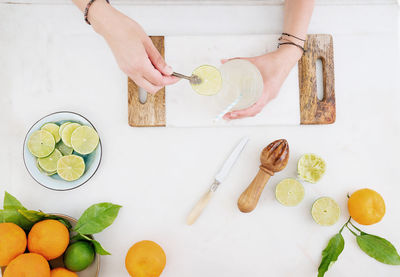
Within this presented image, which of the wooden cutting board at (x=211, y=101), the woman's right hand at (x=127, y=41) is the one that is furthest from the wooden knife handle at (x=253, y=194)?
the woman's right hand at (x=127, y=41)

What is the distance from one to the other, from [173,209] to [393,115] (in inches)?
27.2

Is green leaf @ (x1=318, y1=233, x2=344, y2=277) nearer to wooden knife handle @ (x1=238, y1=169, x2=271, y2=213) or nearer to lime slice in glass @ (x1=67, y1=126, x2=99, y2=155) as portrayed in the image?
wooden knife handle @ (x1=238, y1=169, x2=271, y2=213)

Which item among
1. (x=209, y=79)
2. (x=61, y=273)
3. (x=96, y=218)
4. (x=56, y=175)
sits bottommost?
(x=61, y=273)

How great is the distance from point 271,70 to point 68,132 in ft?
1.84

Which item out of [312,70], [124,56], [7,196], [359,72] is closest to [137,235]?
[7,196]

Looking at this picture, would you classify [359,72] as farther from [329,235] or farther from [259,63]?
[329,235]

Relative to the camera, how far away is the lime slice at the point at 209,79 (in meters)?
0.75

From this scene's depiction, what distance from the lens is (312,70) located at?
911mm

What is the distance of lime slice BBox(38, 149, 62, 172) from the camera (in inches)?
32.9

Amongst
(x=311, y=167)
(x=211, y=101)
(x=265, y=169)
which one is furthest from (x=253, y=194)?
(x=211, y=101)

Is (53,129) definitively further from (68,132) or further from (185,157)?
(185,157)

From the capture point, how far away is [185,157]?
3.01 feet

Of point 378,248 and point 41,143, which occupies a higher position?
point 41,143

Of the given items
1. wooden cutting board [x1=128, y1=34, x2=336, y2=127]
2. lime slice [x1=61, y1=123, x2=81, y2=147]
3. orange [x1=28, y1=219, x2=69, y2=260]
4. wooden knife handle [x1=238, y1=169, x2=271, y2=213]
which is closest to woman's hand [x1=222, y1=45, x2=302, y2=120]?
wooden cutting board [x1=128, y1=34, x2=336, y2=127]
